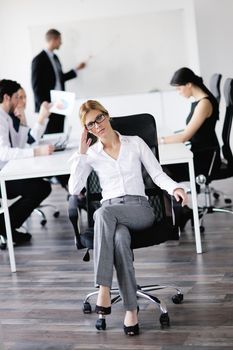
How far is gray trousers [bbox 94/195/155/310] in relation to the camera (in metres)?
3.82

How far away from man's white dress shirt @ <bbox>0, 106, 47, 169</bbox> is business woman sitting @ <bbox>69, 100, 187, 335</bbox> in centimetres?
156

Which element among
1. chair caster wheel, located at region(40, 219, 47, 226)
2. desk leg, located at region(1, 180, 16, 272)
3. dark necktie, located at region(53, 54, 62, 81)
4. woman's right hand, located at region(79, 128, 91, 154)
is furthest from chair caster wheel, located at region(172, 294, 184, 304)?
dark necktie, located at region(53, 54, 62, 81)

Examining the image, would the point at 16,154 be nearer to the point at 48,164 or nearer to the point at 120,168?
the point at 48,164

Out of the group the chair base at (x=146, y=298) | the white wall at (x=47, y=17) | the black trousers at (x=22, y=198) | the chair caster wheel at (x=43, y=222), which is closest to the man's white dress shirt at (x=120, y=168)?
the chair base at (x=146, y=298)

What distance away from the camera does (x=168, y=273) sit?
4.88m

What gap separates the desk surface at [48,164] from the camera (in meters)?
5.17

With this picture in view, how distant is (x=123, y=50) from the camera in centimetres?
895

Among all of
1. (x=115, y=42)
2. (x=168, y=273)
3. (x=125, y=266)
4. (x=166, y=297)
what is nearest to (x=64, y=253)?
(x=168, y=273)

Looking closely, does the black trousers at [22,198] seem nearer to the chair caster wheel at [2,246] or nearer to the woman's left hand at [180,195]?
the chair caster wheel at [2,246]

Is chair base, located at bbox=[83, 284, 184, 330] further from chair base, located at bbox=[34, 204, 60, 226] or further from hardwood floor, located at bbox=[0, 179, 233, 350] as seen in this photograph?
chair base, located at bbox=[34, 204, 60, 226]

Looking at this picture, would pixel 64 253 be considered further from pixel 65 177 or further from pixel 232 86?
pixel 232 86

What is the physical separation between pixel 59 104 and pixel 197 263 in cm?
206

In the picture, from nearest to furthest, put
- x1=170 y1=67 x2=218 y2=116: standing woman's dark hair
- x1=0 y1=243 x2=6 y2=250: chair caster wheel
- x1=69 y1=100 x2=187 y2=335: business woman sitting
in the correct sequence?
x1=69 y1=100 x2=187 y2=335: business woman sitting < x1=170 y1=67 x2=218 y2=116: standing woman's dark hair < x1=0 y1=243 x2=6 y2=250: chair caster wheel

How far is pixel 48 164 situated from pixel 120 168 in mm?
1225
